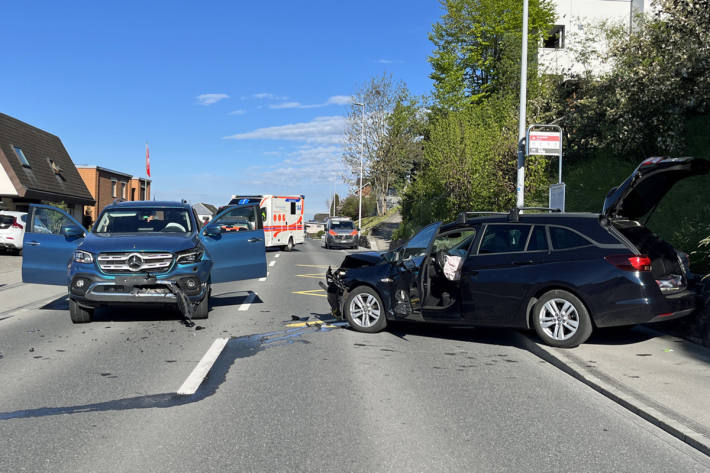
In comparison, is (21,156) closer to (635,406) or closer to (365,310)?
(365,310)

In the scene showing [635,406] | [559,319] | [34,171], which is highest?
[34,171]

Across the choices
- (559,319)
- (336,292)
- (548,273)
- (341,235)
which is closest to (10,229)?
(336,292)

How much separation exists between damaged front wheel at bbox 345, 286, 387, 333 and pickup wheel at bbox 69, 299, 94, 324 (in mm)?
3967

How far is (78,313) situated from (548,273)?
22.3ft

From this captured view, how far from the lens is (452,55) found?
46.5 meters

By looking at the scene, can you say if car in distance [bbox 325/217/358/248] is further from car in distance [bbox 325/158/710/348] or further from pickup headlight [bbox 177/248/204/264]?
car in distance [bbox 325/158/710/348]

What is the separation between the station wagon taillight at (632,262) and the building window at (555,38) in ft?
128

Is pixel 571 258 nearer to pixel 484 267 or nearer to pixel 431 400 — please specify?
pixel 484 267

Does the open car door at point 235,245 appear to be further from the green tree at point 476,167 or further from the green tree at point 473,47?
the green tree at point 473,47

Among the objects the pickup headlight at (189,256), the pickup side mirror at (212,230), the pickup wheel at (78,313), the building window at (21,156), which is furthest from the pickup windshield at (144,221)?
the building window at (21,156)

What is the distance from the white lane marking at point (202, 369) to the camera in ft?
19.4

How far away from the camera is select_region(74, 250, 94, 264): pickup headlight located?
365 inches

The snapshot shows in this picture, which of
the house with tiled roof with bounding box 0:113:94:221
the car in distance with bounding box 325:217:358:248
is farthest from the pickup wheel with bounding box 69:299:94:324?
the car in distance with bounding box 325:217:358:248

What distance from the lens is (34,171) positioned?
36750mm
